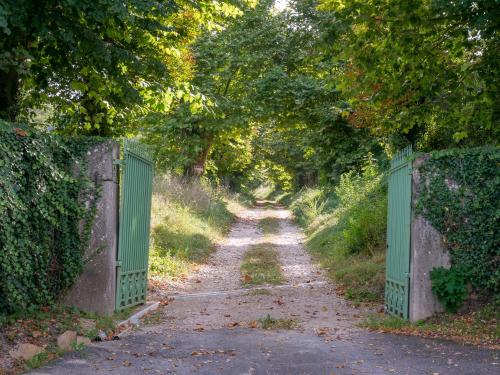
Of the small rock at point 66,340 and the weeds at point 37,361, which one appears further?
the small rock at point 66,340

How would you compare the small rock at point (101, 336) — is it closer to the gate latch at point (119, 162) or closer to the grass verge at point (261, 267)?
the gate latch at point (119, 162)

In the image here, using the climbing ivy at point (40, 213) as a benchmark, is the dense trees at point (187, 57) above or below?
above

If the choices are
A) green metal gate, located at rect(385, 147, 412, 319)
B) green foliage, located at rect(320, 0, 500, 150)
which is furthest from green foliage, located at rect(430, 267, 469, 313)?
green foliage, located at rect(320, 0, 500, 150)

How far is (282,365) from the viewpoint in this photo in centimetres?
671

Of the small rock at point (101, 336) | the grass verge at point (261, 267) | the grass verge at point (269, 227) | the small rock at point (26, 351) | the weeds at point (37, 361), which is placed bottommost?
the grass verge at point (269, 227)

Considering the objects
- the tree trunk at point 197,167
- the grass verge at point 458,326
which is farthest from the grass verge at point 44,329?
the tree trunk at point 197,167

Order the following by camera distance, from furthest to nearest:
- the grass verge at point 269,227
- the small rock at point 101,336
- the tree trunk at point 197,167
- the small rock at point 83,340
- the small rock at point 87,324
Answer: the tree trunk at point 197,167 < the grass verge at point 269,227 < the small rock at point 87,324 < the small rock at point 101,336 < the small rock at point 83,340

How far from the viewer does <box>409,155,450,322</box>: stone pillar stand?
916 centimetres

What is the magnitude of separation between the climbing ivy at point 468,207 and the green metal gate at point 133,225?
15.7 feet

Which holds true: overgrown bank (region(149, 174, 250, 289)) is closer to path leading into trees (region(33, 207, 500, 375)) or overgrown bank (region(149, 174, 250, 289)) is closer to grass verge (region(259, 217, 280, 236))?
grass verge (region(259, 217, 280, 236))

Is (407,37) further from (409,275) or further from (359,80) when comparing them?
(409,275)

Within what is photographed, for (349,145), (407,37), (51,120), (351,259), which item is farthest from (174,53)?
(349,145)

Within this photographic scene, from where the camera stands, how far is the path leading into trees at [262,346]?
6598mm

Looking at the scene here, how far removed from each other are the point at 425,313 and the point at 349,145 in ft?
58.2
